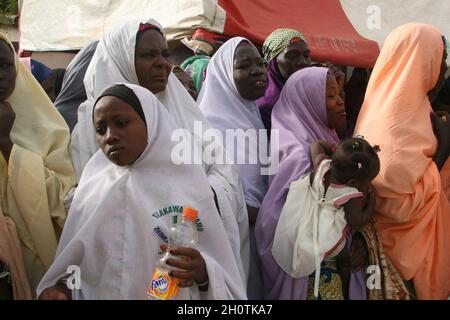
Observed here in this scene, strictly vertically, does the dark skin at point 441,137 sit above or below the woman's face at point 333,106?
below

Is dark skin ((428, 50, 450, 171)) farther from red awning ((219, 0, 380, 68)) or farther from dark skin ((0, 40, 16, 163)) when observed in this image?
red awning ((219, 0, 380, 68))

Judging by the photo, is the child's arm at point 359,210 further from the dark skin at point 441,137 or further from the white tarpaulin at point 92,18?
the white tarpaulin at point 92,18

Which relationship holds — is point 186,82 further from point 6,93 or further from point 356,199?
point 356,199

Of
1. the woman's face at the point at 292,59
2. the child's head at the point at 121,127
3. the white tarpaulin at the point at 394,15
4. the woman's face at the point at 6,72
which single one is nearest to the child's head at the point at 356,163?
the child's head at the point at 121,127

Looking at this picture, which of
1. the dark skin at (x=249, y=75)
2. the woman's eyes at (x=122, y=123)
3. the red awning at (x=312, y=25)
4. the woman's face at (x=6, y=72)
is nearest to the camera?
the woman's eyes at (x=122, y=123)

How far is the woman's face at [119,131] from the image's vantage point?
2.12m

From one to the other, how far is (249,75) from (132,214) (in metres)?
1.47

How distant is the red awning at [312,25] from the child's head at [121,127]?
352cm

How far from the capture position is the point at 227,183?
260 centimetres

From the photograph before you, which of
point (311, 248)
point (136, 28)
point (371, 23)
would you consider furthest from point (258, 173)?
point (371, 23)

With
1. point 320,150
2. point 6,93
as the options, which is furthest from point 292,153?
point 6,93

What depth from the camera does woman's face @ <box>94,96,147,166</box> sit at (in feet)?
6.97

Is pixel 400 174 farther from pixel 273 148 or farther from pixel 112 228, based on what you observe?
pixel 112 228

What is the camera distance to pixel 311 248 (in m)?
2.47
